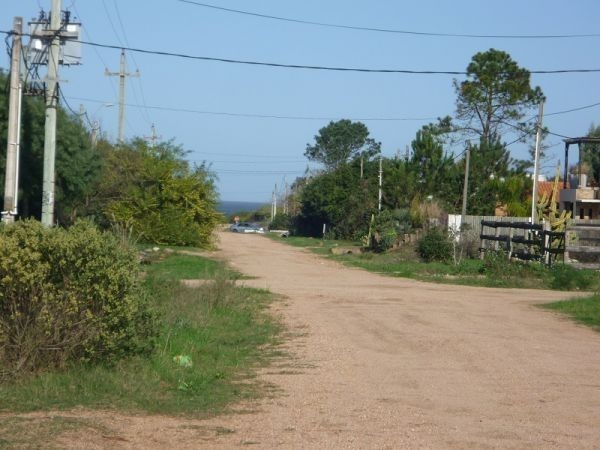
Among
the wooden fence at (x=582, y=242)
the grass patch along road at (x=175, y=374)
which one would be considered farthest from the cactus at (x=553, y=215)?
the grass patch along road at (x=175, y=374)

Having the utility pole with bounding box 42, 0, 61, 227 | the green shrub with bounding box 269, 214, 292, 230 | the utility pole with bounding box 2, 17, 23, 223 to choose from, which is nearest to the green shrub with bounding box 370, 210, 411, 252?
the utility pole with bounding box 42, 0, 61, 227

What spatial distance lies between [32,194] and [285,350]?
21350 millimetres

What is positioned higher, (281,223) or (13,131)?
(13,131)

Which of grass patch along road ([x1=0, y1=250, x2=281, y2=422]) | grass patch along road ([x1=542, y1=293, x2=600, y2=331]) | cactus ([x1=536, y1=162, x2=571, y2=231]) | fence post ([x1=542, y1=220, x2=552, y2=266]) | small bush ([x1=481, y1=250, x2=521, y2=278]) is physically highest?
cactus ([x1=536, y1=162, x2=571, y2=231])

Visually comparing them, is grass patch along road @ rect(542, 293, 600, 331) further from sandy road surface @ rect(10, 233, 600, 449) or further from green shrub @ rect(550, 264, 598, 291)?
green shrub @ rect(550, 264, 598, 291)

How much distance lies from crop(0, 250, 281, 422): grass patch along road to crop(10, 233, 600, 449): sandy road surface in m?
0.44

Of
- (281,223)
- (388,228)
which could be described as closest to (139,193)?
(388,228)

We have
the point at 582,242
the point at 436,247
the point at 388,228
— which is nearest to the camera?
the point at 582,242

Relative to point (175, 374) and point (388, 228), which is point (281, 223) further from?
point (175, 374)

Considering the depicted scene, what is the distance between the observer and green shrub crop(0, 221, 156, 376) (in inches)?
363

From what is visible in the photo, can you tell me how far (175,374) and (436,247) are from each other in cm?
2511

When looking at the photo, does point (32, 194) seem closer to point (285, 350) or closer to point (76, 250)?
point (285, 350)

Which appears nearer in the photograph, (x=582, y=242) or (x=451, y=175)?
(x=582, y=242)

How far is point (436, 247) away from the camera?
113 ft
